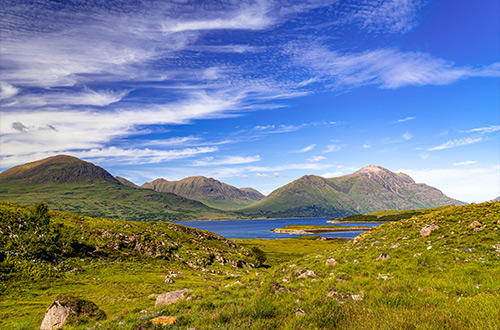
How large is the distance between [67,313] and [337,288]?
16.4 m

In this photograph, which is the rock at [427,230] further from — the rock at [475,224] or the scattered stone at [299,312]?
the scattered stone at [299,312]

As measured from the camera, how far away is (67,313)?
1538 centimetres

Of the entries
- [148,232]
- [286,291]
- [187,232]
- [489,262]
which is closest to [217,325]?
[286,291]

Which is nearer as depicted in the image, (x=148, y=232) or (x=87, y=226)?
(x=87, y=226)

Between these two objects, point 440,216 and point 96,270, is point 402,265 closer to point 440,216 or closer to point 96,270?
point 440,216

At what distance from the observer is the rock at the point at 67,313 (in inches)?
591

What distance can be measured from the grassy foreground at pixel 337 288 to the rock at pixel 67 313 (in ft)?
3.87

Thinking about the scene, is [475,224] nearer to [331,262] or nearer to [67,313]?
[331,262]

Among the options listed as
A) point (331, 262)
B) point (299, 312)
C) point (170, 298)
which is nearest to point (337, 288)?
point (299, 312)

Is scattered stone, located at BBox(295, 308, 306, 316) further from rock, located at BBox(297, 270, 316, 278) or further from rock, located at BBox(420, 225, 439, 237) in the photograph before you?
rock, located at BBox(420, 225, 439, 237)

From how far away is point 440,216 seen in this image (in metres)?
30.7

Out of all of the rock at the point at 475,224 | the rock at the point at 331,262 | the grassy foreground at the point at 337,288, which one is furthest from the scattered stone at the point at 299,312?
the rock at the point at 475,224

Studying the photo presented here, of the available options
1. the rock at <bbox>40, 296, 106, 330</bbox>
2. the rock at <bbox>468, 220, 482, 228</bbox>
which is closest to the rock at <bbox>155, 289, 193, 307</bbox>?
the rock at <bbox>40, 296, 106, 330</bbox>

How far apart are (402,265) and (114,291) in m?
27.5
